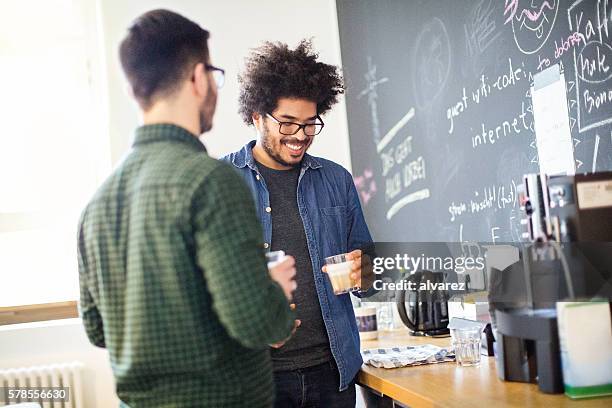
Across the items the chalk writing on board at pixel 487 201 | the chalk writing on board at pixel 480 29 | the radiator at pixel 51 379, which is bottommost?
the radiator at pixel 51 379

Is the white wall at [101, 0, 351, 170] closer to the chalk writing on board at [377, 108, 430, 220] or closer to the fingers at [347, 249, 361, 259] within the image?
the chalk writing on board at [377, 108, 430, 220]

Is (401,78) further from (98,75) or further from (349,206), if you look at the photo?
(98,75)

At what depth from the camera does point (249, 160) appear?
2248 mm

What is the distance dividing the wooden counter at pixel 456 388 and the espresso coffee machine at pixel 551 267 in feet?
0.18

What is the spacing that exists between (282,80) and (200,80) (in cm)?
97

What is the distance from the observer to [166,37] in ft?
4.65

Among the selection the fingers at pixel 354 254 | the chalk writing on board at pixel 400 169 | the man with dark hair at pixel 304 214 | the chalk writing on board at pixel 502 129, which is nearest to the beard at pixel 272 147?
the man with dark hair at pixel 304 214

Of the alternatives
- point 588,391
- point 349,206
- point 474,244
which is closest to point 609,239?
point 588,391

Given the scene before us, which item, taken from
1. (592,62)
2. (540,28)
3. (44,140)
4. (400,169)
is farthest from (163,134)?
(44,140)

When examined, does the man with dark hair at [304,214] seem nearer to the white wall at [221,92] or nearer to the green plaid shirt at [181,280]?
the green plaid shirt at [181,280]

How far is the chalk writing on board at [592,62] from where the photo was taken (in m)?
1.99

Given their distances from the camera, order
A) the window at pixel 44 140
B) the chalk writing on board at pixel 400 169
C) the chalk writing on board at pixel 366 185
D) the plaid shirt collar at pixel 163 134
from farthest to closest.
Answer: the window at pixel 44 140
the chalk writing on board at pixel 366 185
the chalk writing on board at pixel 400 169
the plaid shirt collar at pixel 163 134

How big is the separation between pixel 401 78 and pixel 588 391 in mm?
2173

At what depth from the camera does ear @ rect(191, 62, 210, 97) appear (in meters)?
1.42
